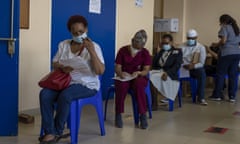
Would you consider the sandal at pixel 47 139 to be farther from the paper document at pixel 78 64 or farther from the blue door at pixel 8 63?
the paper document at pixel 78 64

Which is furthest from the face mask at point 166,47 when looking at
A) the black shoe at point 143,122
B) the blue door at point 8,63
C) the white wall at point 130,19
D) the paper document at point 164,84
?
the blue door at point 8,63

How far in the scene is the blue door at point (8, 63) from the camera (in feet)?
11.3

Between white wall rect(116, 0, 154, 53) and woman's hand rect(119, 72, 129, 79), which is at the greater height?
white wall rect(116, 0, 154, 53)

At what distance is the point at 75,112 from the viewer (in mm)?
3441

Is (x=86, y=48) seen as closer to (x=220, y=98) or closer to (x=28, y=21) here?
(x=28, y=21)

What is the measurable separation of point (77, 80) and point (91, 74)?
0.14 m

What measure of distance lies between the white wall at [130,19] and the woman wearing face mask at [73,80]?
2.84m

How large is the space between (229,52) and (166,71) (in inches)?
58.8

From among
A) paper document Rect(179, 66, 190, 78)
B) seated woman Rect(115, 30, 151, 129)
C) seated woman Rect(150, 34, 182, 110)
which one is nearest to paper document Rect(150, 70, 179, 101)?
seated woman Rect(150, 34, 182, 110)

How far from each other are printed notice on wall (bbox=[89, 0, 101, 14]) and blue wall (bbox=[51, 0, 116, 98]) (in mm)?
57

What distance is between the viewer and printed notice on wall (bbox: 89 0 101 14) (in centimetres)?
566

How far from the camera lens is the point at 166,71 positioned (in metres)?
5.31

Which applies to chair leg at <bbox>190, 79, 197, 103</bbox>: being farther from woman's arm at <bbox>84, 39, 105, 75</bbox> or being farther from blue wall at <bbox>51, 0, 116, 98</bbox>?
woman's arm at <bbox>84, 39, 105, 75</bbox>

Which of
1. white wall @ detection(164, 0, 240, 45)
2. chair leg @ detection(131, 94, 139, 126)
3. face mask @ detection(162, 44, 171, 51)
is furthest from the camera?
white wall @ detection(164, 0, 240, 45)
